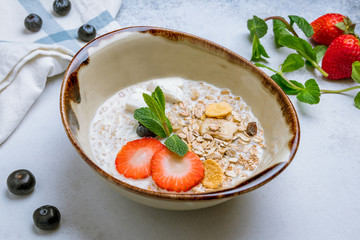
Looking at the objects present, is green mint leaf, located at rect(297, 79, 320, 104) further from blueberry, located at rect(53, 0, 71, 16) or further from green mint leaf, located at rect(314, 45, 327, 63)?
blueberry, located at rect(53, 0, 71, 16)

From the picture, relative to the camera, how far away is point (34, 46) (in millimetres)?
1439

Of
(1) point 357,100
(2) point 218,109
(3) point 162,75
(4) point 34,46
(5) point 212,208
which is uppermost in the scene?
(4) point 34,46

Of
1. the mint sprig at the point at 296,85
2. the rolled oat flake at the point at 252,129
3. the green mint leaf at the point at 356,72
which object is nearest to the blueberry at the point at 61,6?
the mint sprig at the point at 296,85

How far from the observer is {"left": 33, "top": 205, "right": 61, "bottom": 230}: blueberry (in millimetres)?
1091

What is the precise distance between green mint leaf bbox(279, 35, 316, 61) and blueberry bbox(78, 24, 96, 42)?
734mm

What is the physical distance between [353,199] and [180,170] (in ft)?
1.85

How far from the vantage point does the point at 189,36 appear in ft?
4.41

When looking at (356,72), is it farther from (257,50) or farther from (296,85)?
(257,50)

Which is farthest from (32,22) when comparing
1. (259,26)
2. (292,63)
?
(292,63)

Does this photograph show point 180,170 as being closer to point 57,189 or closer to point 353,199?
point 57,189

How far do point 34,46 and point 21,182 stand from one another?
52 centimetres

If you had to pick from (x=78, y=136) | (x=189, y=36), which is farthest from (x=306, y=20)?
(x=78, y=136)

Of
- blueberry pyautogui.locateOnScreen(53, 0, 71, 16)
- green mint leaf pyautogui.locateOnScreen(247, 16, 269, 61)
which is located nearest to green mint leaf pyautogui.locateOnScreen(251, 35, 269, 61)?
green mint leaf pyautogui.locateOnScreen(247, 16, 269, 61)

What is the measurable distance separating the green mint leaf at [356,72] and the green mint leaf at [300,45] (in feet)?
0.52
